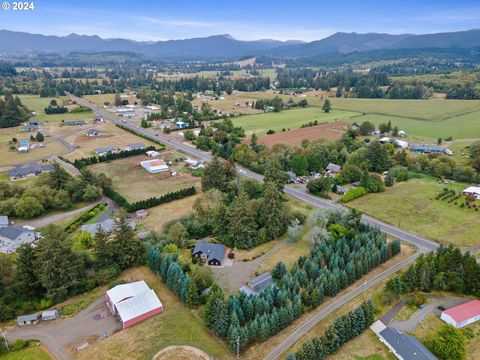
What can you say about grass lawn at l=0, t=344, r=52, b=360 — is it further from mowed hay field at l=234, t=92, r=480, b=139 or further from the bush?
mowed hay field at l=234, t=92, r=480, b=139

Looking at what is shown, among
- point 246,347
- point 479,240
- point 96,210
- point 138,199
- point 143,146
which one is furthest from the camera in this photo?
point 143,146

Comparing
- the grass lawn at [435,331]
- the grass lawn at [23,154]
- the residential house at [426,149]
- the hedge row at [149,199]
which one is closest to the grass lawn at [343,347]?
the grass lawn at [435,331]

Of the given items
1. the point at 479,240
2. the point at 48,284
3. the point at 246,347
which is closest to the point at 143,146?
the point at 48,284

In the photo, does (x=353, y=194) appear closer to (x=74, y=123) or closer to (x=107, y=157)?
(x=107, y=157)

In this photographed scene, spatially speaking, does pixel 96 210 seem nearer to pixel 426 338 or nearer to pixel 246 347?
pixel 246 347

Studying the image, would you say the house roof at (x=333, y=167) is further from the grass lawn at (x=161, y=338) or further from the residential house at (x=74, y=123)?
the residential house at (x=74, y=123)

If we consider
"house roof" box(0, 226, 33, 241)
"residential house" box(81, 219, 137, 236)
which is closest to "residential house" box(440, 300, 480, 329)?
"residential house" box(81, 219, 137, 236)

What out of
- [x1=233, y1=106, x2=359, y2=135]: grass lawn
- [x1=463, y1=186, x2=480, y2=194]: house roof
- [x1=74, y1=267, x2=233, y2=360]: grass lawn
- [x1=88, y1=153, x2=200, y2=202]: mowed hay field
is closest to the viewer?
[x1=74, y1=267, x2=233, y2=360]: grass lawn
